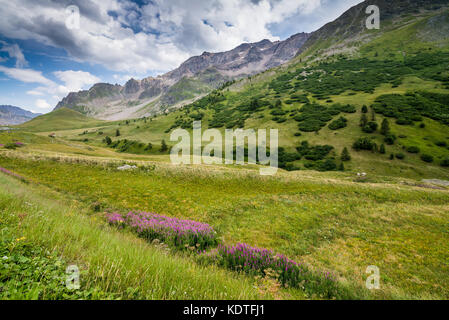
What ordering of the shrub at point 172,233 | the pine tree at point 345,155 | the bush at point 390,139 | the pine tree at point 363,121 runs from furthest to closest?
the pine tree at point 363,121, the bush at point 390,139, the pine tree at point 345,155, the shrub at point 172,233

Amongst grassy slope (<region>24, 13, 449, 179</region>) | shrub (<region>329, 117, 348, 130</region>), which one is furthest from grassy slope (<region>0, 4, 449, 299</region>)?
shrub (<region>329, 117, 348, 130</region>)

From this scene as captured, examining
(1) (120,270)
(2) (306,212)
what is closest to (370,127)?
(2) (306,212)

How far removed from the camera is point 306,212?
50.4 feet

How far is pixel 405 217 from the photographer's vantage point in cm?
1499

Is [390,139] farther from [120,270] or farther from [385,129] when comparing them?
[120,270]

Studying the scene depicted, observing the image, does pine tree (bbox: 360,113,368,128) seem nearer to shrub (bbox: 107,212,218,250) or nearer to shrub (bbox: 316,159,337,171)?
shrub (bbox: 316,159,337,171)

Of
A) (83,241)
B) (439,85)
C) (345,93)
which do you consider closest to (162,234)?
(83,241)

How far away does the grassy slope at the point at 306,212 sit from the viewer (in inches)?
346

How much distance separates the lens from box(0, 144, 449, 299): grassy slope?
8.79 m

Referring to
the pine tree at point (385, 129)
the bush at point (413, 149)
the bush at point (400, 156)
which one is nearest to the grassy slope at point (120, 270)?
the bush at point (400, 156)

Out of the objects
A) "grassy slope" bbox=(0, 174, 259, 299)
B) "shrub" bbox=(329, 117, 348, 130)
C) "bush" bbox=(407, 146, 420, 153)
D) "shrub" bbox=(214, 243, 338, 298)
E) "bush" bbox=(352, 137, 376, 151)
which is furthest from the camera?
"shrub" bbox=(329, 117, 348, 130)

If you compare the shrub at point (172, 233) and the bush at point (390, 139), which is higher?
the bush at point (390, 139)

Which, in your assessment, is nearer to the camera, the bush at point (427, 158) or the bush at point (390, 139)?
the bush at point (427, 158)

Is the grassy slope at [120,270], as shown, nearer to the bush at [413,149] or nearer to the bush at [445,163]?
the bush at [445,163]
